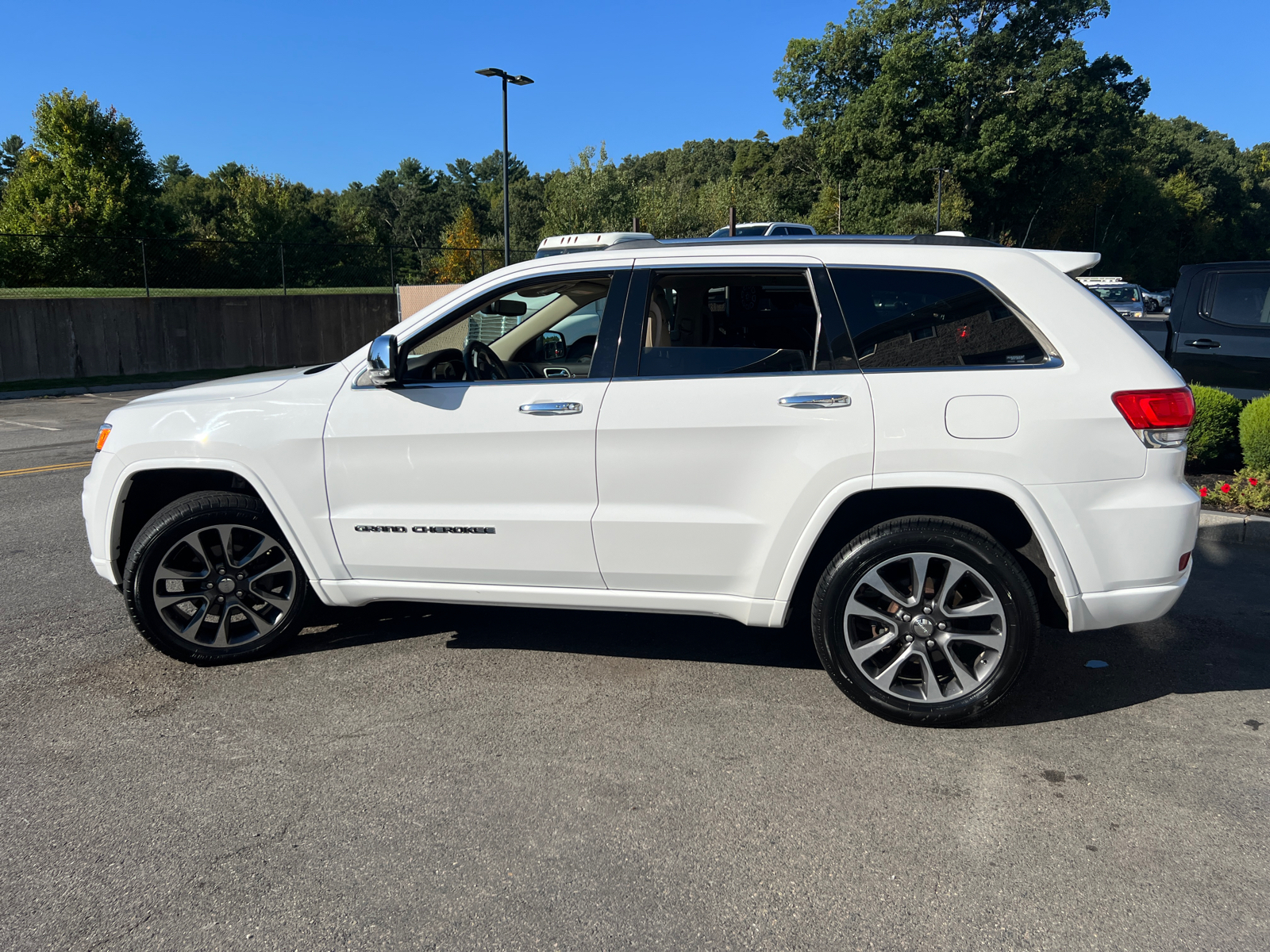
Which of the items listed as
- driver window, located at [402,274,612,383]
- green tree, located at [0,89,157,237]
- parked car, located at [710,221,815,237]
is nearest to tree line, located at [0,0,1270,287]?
green tree, located at [0,89,157,237]

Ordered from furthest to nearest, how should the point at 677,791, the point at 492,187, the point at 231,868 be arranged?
the point at 492,187 < the point at 677,791 < the point at 231,868

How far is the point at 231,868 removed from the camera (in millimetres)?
2748

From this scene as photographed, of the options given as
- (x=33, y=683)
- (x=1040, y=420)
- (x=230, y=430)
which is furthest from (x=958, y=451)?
(x=33, y=683)

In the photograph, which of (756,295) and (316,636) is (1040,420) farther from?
(316,636)

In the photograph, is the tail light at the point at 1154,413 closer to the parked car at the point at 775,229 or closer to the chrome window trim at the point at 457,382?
the chrome window trim at the point at 457,382

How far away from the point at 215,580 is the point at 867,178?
181 feet

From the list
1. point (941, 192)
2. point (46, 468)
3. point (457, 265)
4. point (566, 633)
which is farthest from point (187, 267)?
point (941, 192)

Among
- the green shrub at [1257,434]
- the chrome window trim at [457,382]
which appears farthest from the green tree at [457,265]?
the chrome window trim at [457,382]

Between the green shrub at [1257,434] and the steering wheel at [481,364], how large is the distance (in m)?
5.75

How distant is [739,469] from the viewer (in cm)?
361

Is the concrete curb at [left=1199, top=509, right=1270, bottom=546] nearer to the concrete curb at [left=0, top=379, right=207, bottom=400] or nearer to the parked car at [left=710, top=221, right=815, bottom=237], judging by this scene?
the parked car at [left=710, top=221, right=815, bottom=237]

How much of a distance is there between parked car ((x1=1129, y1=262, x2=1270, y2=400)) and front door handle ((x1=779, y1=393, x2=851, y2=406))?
678 centimetres

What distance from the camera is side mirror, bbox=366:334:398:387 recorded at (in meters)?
3.79

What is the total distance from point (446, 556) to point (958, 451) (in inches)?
82.9
